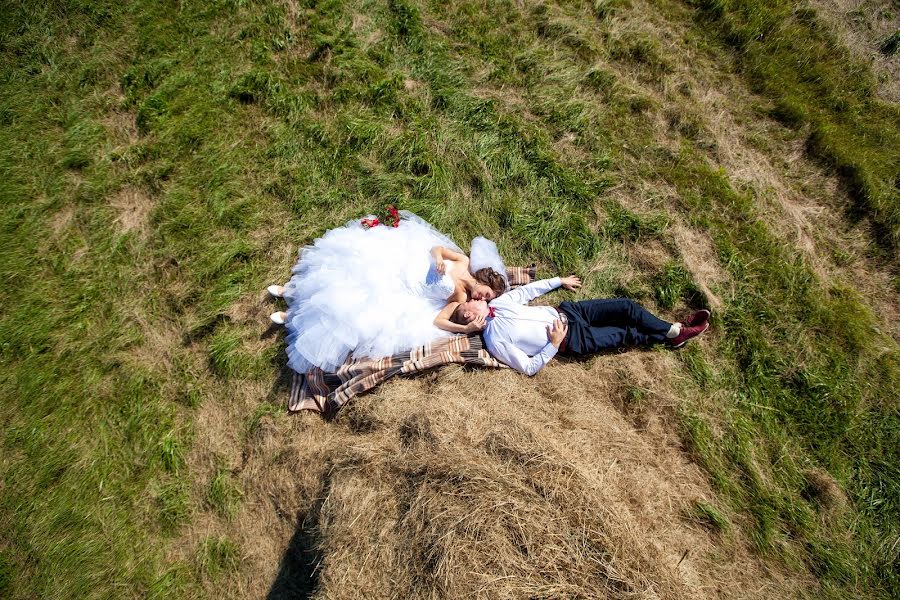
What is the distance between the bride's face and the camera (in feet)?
16.8

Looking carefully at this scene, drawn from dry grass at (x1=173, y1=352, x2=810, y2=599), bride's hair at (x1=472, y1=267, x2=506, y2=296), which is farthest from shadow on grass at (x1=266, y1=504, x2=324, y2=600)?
bride's hair at (x1=472, y1=267, x2=506, y2=296)

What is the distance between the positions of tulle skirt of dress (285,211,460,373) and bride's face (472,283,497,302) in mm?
308

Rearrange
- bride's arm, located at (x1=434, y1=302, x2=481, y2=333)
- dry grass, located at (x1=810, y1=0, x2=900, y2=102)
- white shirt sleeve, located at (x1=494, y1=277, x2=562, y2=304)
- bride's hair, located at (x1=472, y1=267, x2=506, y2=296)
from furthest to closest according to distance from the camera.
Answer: dry grass, located at (x1=810, y1=0, x2=900, y2=102), white shirt sleeve, located at (x1=494, y1=277, x2=562, y2=304), bride's hair, located at (x1=472, y1=267, x2=506, y2=296), bride's arm, located at (x1=434, y1=302, x2=481, y2=333)

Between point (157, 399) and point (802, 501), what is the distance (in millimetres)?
7529

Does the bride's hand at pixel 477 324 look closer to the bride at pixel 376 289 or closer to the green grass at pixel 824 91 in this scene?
the bride at pixel 376 289

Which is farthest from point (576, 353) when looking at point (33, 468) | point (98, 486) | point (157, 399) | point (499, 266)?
point (33, 468)

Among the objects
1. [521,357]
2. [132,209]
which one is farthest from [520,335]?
[132,209]

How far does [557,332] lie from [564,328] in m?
0.17

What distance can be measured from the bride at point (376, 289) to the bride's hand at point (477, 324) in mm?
18

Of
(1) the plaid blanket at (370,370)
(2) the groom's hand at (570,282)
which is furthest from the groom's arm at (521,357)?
(2) the groom's hand at (570,282)

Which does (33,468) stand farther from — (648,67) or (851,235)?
(851,235)

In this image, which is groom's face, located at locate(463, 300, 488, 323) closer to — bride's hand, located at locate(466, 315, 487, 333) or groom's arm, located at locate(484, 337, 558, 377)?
bride's hand, located at locate(466, 315, 487, 333)

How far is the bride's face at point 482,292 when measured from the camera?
5.12 m

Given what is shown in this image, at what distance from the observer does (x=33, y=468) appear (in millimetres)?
5082
